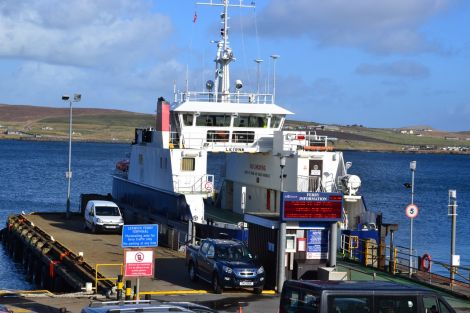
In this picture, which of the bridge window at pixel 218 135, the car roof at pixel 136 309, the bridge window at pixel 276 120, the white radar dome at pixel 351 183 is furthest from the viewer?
the bridge window at pixel 276 120

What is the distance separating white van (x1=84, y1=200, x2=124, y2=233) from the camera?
3503cm

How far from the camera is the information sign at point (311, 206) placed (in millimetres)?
22953

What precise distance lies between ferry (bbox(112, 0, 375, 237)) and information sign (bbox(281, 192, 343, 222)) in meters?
6.71

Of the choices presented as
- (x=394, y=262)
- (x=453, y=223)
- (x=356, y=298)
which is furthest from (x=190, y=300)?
(x=453, y=223)

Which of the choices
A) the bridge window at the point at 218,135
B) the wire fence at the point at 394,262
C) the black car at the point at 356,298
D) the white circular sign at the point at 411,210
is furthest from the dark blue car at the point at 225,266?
the bridge window at the point at 218,135

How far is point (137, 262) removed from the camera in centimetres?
1981

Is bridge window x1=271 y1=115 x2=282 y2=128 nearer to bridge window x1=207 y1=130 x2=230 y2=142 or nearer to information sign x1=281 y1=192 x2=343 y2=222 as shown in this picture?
bridge window x1=207 y1=130 x2=230 y2=142

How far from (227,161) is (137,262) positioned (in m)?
20.1

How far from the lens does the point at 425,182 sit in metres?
120

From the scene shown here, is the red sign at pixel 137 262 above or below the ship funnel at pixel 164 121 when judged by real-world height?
below

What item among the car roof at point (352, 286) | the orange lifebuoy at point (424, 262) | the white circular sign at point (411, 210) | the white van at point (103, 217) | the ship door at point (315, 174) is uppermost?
the ship door at point (315, 174)

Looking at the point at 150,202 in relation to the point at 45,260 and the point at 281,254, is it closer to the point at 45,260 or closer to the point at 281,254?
the point at 45,260

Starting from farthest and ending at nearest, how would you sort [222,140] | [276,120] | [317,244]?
[276,120], [222,140], [317,244]

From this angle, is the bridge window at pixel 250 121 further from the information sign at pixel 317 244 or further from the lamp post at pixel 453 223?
the information sign at pixel 317 244
